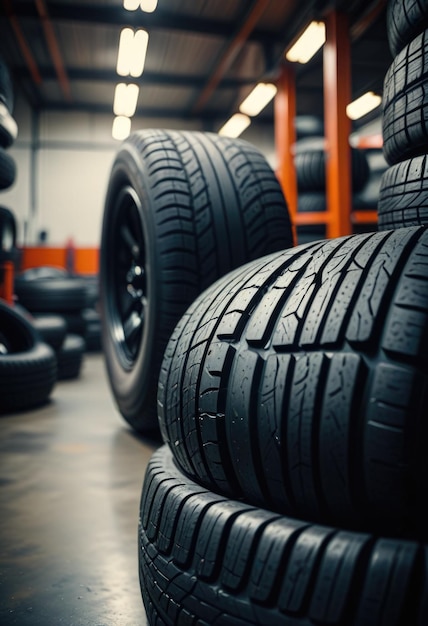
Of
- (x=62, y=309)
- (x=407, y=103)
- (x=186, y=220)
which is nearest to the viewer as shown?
(x=407, y=103)

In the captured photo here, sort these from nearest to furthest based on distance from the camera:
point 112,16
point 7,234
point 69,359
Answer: point 69,359
point 7,234
point 112,16

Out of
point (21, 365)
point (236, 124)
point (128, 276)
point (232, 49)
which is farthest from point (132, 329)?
point (236, 124)

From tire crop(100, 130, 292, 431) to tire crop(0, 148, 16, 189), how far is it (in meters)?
1.21

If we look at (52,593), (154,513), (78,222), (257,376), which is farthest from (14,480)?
(78,222)

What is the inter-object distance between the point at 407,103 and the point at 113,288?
1474 mm

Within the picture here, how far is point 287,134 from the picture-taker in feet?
20.9

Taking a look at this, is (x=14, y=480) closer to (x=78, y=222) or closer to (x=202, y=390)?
(x=202, y=390)

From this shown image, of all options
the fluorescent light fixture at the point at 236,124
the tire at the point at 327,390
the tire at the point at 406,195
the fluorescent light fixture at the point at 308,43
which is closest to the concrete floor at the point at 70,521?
the tire at the point at 327,390

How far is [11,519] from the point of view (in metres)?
1.17

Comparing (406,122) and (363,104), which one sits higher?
(363,104)

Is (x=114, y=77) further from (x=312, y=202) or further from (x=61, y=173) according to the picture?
(x=312, y=202)

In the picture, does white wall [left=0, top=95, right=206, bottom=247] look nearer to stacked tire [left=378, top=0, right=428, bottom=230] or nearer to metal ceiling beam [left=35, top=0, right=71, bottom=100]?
metal ceiling beam [left=35, top=0, right=71, bottom=100]

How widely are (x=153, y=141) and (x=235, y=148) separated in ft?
0.83

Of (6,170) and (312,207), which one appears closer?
(6,170)
